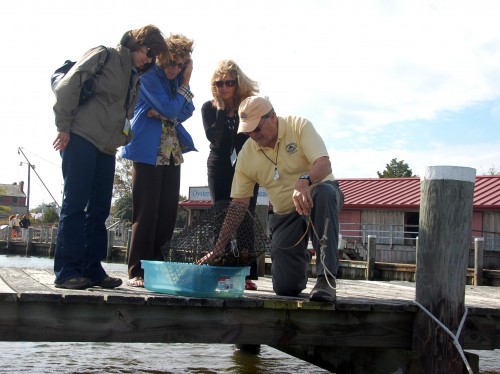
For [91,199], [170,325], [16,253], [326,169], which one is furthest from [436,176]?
[16,253]

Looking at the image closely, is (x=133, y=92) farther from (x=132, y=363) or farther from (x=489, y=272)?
(x=489, y=272)

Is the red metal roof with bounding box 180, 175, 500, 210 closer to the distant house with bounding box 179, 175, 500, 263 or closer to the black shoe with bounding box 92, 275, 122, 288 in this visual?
the distant house with bounding box 179, 175, 500, 263

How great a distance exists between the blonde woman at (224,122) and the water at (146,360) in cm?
160

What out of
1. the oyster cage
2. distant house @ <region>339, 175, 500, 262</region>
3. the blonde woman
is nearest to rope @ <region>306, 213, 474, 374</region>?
the oyster cage

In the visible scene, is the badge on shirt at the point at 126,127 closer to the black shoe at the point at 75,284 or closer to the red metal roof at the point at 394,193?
the black shoe at the point at 75,284

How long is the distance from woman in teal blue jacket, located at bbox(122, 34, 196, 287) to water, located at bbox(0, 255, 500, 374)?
1.79 m

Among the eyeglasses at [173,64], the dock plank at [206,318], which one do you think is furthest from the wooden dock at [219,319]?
the eyeglasses at [173,64]

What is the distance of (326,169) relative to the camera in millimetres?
4469

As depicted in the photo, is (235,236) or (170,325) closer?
(170,325)

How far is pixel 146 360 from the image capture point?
7.11 m

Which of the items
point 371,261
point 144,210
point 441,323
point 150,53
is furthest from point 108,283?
point 371,261

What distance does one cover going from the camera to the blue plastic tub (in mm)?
4262

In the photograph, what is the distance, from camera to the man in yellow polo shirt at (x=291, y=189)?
4.46 m

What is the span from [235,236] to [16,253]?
121 ft
